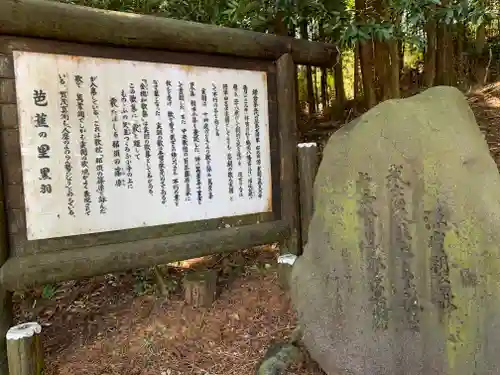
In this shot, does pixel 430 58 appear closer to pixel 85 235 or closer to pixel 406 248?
pixel 406 248

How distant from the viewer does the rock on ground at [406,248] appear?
232 cm

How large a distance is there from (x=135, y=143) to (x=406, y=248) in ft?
5.87

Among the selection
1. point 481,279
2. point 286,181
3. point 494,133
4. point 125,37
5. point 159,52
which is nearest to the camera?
point 481,279

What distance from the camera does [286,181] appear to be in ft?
12.3

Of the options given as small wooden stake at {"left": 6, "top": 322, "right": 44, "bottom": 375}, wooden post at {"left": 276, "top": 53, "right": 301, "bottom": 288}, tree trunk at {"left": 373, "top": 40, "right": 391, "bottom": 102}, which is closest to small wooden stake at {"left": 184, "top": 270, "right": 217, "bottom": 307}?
wooden post at {"left": 276, "top": 53, "right": 301, "bottom": 288}

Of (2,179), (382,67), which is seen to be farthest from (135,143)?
(382,67)

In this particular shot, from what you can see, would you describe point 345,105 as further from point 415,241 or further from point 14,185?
point 14,185

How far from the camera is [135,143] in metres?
2.97

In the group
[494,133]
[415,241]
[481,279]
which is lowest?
[481,279]

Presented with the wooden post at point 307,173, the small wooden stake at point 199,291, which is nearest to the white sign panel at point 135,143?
the wooden post at point 307,173

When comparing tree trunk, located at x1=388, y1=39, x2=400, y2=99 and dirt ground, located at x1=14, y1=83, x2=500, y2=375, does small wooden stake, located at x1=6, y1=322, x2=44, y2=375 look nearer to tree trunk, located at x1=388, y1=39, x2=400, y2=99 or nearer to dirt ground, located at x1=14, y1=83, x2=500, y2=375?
dirt ground, located at x1=14, y1=83, x2=500, y2=375

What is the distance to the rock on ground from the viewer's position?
2.32 m

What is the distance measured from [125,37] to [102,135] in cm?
66

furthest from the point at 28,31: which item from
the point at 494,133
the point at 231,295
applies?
the point at 494,133
